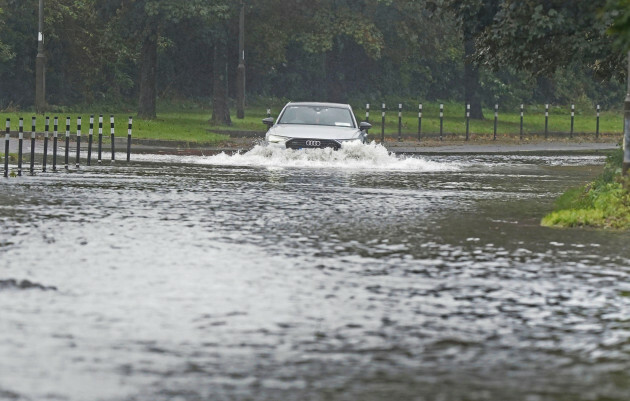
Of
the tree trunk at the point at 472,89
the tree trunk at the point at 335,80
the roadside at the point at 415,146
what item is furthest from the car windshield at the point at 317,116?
the tree trunk at the point at 335,80

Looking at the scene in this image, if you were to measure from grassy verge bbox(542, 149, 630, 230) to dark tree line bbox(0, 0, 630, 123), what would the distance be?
68.0 ft

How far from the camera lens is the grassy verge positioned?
643 inches

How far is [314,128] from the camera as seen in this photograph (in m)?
29.1

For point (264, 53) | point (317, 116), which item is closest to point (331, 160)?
point (317, 116)

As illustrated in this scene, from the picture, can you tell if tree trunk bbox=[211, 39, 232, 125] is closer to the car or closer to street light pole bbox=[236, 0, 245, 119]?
street light pole bbox=[236, 0, 245, 119]

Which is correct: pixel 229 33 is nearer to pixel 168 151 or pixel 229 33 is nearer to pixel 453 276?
pixel 168 151

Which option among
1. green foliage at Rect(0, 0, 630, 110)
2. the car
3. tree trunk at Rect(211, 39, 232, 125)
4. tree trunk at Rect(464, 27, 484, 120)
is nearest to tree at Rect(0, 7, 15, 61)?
green foliage at Rect(0, 0, 630, 110)

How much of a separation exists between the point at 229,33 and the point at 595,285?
1716 inches

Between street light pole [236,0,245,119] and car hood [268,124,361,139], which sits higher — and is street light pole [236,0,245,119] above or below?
above

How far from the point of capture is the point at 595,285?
11.4 meters

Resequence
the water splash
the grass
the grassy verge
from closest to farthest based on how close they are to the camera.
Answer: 1. the grassy verge
2. the water splash
3. the grass

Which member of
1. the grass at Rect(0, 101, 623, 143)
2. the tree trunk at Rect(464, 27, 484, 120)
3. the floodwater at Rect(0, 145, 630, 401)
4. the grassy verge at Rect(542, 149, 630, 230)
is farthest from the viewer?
the tree trunk at Rect(464, 27, 484, 120)

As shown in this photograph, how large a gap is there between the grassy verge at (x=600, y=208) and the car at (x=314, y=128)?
33.2 feet

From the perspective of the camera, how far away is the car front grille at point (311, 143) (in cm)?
2867
